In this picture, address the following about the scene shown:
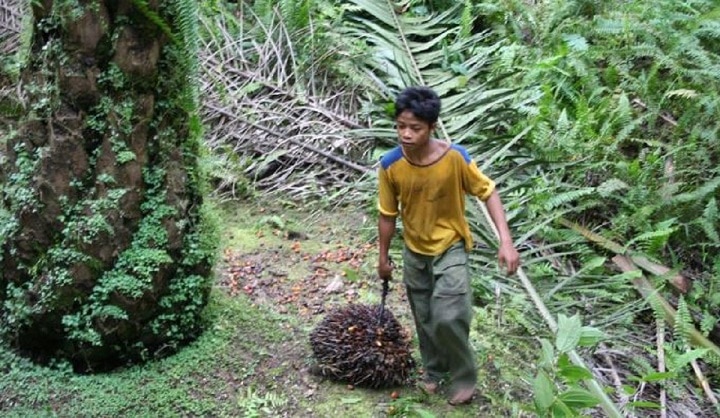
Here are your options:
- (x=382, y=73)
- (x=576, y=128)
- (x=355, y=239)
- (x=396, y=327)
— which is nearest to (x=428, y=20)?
(x=382, y=73)

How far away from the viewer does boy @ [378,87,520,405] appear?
3586 millimetres

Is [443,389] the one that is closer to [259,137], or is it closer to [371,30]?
[259,137]

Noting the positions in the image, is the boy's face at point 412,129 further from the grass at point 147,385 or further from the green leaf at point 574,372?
the grass at point 147,385

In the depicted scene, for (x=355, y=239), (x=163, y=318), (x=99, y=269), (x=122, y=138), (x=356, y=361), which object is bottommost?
(x=355, y=239)

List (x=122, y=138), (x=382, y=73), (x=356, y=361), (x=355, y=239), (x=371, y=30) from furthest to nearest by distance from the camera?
(x=371, y=30), (x=382, y=73), (x=355, y=239), (x=356, y=361), (x=122, y=138)

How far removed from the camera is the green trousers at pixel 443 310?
145 inches

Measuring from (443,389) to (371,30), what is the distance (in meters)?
5.20

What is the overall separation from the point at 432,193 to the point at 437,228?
201mm

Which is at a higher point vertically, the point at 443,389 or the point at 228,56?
the point at 228,56

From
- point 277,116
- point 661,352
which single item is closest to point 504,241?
point 661,352

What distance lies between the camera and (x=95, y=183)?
3621mm

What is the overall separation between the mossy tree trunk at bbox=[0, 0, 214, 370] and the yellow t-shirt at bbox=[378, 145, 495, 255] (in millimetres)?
1082

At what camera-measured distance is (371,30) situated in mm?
8234

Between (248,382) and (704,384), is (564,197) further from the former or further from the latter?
(248,382)
